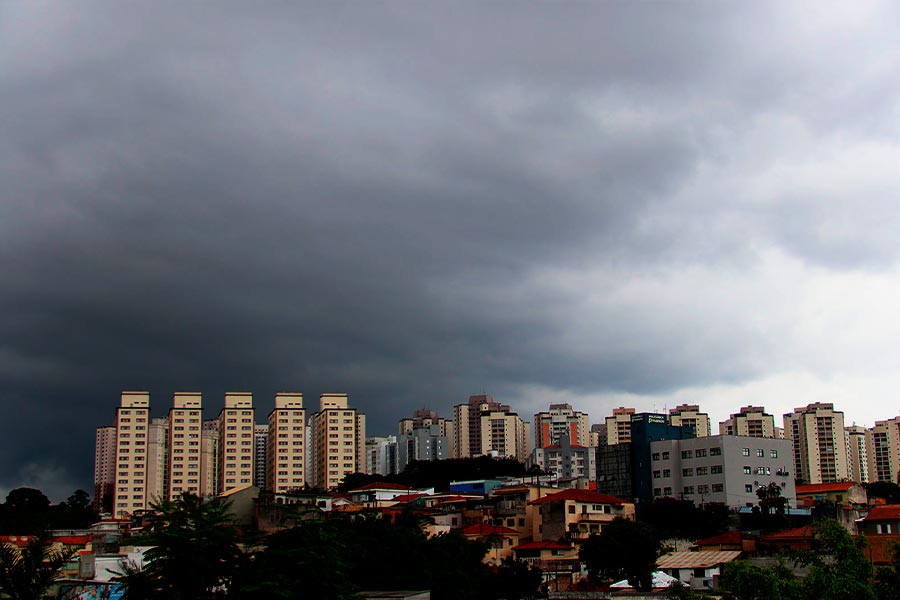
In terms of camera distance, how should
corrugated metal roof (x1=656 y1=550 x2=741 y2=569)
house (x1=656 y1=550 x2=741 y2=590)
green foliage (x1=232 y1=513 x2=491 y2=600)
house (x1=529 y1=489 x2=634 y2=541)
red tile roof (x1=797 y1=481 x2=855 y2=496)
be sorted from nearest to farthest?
green foliage (x1=232 y1=513 x2=491 y2=600)
house (x1=656 y1=550 x2=741 y2=590)
corrugated metal roof (x1=656 y1=550 x2=741 y2=569)
house (x1=529 y1=489 x2=634 y2=541)
red tile roof (x1=797 y1=481 x2=855 y2=496)

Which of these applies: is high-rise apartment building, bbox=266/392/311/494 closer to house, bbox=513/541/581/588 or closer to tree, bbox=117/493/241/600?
house, bbox=513/541/581/588

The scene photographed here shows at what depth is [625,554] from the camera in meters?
46.9

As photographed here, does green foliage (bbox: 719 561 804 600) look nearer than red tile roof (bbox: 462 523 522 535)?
Yes

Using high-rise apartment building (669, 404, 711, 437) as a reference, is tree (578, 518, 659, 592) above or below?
below

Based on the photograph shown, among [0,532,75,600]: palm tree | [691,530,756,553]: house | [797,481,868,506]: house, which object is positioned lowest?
[691,530,756,553]: house

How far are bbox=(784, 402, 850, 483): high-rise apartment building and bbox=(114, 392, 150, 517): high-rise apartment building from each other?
100879 mm

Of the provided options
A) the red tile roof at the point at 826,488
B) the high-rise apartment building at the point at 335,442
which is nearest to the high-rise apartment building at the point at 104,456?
the high-rise apartment building at the point at 335,442

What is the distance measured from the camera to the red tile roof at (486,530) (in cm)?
6109

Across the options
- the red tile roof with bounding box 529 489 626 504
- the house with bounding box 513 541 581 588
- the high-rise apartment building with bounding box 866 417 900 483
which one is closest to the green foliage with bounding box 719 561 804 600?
the house with bounding box 513 541 581 588

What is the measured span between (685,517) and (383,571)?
41562 mm

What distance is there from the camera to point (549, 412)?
17425 centimetres

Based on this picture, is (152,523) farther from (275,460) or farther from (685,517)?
(275,460)

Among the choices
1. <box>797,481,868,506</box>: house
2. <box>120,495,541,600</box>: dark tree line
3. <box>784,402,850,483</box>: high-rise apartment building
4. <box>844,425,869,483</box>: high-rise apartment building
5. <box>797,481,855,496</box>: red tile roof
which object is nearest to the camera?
<box>120,495,541,600</box>: dark tree line

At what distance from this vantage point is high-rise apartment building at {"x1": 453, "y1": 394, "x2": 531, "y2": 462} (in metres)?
→ 167
